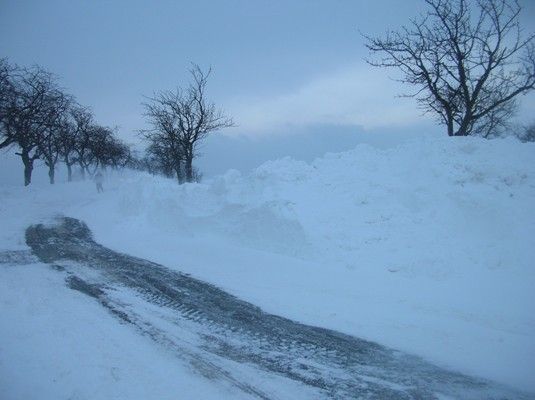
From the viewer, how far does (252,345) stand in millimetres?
5391

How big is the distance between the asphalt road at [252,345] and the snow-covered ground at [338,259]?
0.94ft

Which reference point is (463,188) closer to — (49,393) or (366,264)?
(366,264)

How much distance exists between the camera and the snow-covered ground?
500cm

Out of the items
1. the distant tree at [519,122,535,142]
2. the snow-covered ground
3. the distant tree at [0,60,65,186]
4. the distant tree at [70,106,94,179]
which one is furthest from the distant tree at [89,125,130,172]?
the distant tree at [519,122,535,142]

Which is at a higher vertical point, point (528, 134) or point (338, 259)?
point (528, 134)

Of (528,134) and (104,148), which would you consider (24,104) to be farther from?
(528,134)

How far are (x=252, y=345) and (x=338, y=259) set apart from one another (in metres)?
4.23

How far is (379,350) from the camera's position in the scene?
17.8 feet

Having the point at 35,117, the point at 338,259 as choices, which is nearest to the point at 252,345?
the point at 338,259

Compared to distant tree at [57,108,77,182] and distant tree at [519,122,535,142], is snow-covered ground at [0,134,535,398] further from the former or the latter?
distant tree at [519,122,535,142]

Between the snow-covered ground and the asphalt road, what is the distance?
0.29 meters

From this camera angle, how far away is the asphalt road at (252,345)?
4.49 metres

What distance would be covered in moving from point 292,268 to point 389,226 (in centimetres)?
274

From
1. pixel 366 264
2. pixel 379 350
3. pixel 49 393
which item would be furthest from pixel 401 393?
pixel 366 264
